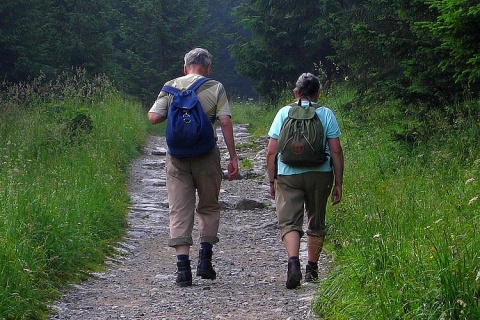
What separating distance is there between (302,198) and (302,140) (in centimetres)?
54

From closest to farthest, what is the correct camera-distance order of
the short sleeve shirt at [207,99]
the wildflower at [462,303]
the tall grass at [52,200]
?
the wildflower at [462,303]
the tall grass at [52,200]
the short sleeve shirt at [207,99]

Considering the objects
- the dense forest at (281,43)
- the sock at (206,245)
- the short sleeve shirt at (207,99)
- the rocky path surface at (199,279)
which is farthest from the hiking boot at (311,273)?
the dense forest at (281,43)

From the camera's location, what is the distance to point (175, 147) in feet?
21.1

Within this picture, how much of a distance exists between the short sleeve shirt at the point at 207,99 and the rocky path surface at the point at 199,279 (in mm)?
1474

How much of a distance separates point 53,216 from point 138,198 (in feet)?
15.8

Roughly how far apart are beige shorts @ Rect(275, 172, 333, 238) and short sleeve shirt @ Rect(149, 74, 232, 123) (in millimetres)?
819

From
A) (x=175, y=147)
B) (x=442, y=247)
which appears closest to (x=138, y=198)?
(x=175, y=147)

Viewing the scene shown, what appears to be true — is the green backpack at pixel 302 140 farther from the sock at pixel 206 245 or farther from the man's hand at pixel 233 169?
the sock at pixel 206 245

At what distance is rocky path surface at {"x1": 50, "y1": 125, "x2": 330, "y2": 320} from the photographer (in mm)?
5441

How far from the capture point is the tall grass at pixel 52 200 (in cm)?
536

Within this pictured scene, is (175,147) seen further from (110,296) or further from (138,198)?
(138,198)

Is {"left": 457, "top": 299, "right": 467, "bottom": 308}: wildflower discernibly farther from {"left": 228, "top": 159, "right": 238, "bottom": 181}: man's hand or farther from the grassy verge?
{"left": 228, "top": 159, "right": 238, "bottom": 181}: man's hand

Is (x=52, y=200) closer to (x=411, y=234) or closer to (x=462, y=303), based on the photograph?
(x=411, y=234)

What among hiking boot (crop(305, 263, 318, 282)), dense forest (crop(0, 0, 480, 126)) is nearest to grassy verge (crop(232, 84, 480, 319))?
hiking boot (crop(305, 263, 318, 282))
